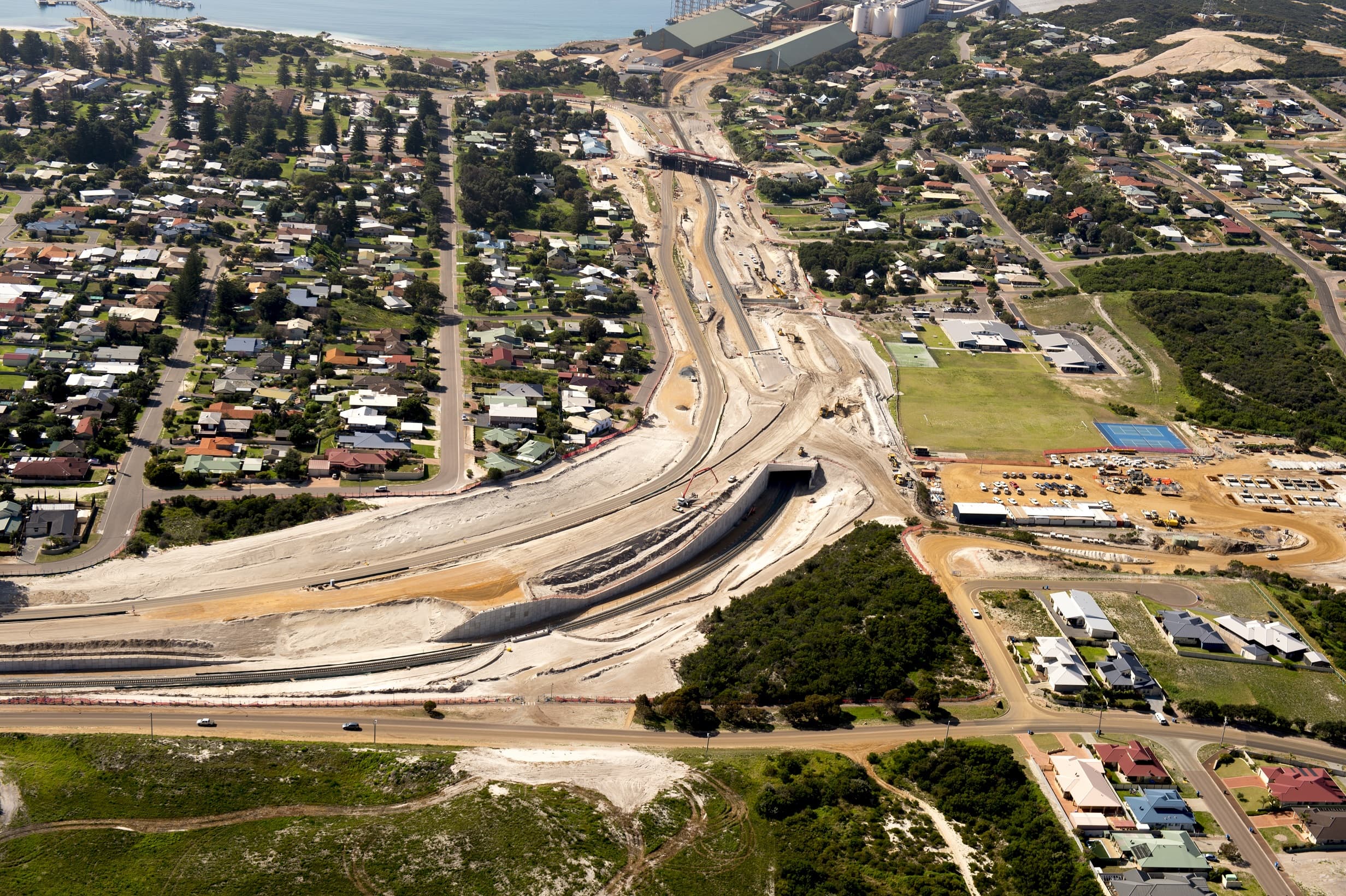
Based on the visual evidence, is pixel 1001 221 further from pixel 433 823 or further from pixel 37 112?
pixel 37 112

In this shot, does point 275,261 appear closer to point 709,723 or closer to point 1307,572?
point 709,723

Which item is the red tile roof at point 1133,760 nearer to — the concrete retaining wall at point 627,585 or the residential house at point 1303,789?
the residential house at point 1303,789

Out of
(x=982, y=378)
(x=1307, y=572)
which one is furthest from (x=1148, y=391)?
(x=1307, y=572)

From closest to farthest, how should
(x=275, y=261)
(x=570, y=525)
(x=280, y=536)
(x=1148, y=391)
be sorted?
(x=280, y=536) < (x=570, y=525) < (x=1148, y=391) < (x=275, y=261)

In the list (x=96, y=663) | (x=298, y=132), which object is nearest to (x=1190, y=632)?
(x=96, y=663)

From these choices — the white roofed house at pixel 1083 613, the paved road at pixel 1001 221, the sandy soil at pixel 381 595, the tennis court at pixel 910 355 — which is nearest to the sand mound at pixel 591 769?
the sandy soil at pixel 381 595

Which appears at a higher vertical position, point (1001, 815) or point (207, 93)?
point (207, 93)

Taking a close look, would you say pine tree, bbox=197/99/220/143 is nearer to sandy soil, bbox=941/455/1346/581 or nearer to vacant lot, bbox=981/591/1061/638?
sandy soil, bbox=941/455/1346/581
